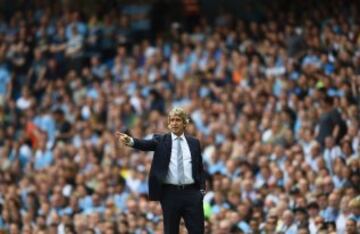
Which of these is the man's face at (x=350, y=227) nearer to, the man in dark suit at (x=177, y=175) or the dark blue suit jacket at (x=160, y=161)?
the man in dark suit at (x=177, y=175)

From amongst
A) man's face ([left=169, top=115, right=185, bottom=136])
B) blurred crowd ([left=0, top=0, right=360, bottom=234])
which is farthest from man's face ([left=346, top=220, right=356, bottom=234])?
man's face ([left=169, top=115, right=185, bottom=136])

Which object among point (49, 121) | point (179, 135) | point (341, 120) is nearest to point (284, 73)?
point (341, 120)

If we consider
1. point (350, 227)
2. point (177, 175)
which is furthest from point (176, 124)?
point (350, 227)

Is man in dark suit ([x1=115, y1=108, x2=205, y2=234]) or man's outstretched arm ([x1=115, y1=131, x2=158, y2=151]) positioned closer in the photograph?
man's outstretched arm ([x1=115, y1=131, x2=158, y2=151])

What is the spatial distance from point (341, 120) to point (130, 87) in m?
6.00

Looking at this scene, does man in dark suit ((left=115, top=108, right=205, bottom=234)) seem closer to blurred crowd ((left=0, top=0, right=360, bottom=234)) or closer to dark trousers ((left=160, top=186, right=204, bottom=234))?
dark trousers ((left=160, top=186, right=204, bottom=234))

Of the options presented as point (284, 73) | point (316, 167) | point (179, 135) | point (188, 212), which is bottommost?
point (188, 212)

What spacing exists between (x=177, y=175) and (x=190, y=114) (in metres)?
8.59

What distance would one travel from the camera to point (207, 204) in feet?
59.1

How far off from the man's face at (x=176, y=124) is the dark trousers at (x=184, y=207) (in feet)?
2.12

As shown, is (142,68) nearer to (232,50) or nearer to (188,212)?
(232,50)

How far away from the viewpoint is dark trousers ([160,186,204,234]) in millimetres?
12453

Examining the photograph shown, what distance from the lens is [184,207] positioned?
12.5m

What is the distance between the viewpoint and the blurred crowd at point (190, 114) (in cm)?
1742
